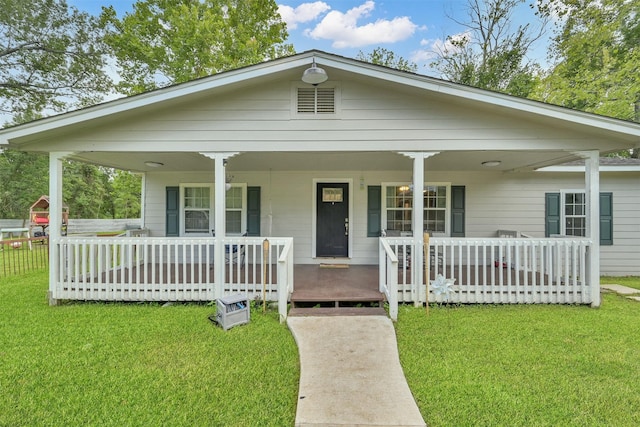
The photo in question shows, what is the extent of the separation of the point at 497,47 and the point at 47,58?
67.9ft

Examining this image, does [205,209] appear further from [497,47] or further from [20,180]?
[20,180]

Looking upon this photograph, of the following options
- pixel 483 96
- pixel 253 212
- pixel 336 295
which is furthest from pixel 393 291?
pixel 253 212

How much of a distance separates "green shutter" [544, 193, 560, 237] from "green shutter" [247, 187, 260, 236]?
683 cm

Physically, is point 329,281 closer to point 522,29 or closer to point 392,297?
point 392,297

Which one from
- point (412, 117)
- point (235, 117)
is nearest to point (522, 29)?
point (412, 117)

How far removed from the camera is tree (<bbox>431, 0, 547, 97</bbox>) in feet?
40.7

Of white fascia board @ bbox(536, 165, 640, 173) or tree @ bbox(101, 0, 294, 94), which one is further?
tree @ bbox(101, 0, 294, 94)

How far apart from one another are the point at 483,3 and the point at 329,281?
14.3m

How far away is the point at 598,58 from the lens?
11.1m

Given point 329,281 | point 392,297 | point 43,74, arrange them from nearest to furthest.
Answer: point 392,297 < point 329,281 < point 43,74

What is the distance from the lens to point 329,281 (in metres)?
5.41

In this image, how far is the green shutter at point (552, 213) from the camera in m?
6.98

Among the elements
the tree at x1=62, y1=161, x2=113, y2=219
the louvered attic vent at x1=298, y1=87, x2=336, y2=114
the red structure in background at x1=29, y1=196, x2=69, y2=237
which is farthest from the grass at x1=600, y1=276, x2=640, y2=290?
the tree at x1=62, y1=161, x2=113, y2=219

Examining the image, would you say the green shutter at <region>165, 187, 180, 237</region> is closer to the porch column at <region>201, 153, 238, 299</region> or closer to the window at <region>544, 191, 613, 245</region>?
the porch column at <region>201, 153, 238, 299</region>
